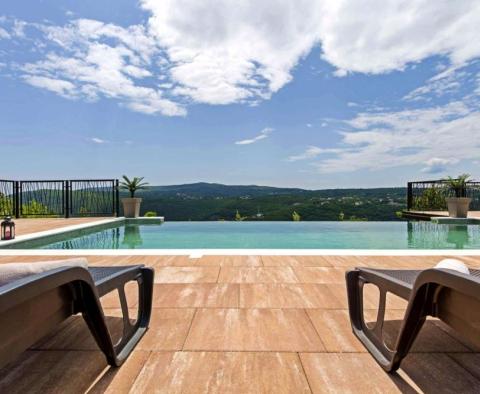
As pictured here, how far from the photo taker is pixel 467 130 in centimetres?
1175

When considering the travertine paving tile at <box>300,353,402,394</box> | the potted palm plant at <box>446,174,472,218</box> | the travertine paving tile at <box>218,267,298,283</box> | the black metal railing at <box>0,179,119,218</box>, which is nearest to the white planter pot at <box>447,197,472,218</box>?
the potted palm plant at <box>446,174,472,218</box>

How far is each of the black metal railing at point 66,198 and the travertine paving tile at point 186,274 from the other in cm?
859

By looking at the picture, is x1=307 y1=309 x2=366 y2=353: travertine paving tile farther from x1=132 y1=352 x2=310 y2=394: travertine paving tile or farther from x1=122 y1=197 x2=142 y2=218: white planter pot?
x1=122 y1=197 x2=142 y2=218: white planter pot

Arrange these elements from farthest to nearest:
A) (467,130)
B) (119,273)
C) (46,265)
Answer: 1. (467,130)
2. (119,273)
3. (46,265)

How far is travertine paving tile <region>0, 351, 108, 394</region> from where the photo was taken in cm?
128

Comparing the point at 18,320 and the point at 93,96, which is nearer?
the point at 18,320

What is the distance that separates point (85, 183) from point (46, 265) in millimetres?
11147

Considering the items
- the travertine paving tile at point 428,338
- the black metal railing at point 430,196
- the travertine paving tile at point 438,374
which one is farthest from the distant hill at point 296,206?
the travertine paving tile at point 438,374

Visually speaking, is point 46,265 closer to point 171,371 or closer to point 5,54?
point 171,371

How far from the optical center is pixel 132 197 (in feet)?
34.5

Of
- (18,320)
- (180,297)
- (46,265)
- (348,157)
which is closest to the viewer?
(18,320)

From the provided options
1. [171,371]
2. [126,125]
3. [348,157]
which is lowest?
[171,371]

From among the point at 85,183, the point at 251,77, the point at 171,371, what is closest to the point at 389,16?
the point at 251,77

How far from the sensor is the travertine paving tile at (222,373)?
1.29 metres
